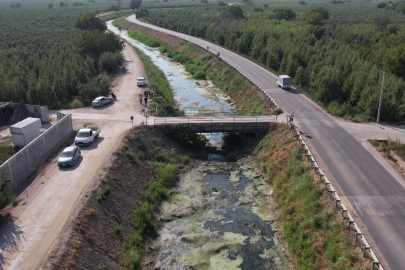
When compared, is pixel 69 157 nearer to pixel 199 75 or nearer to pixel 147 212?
pixel 147 212

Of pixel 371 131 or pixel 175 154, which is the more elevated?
pixel 371 131

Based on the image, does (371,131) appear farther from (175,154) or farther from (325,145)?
(175,154)

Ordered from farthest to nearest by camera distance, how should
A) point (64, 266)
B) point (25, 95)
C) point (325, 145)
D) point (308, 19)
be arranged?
point (308, 19)
point (25, 95)
point (325, 145)
point (64, 266)

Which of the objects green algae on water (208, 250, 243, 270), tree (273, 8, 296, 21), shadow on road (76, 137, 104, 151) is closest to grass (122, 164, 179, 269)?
green algae on water (208, 250, 243, 270)

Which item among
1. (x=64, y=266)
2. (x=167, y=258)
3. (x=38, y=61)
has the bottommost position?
(x=167, y=258)

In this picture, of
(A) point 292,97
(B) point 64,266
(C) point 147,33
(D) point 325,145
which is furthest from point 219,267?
(C) point 147,33

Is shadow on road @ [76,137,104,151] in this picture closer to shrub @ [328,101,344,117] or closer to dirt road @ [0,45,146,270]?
dirt road @ [0,45,146,270]
